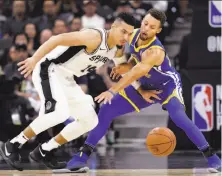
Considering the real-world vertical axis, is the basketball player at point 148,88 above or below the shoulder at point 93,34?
below

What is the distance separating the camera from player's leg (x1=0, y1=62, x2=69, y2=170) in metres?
7.23

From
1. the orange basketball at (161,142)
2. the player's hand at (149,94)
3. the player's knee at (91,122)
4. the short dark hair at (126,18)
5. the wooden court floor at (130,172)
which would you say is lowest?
the wooden court floor at (130,172)

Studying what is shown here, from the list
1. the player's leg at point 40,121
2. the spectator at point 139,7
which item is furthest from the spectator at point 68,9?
the player's leg at point 40,121

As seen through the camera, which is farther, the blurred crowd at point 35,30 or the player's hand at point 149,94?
the blurred crowd at point 35,30

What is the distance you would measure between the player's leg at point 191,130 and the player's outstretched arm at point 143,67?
0.57 m

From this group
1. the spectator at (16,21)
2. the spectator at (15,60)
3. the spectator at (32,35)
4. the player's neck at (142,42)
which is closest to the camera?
the player's neck at (142,42)

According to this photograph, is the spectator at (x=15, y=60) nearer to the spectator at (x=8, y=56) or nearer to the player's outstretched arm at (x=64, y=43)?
the spectator at (x=8, y=56)

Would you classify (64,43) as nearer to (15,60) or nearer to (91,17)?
(15,60)

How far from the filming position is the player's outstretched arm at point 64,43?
22.9 feet

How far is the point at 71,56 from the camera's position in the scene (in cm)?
755

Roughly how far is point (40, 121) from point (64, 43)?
88 centimetres

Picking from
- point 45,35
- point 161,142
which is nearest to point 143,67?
point 161,142

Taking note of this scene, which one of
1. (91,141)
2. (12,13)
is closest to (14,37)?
(12,13)

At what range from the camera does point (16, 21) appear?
512 inches
